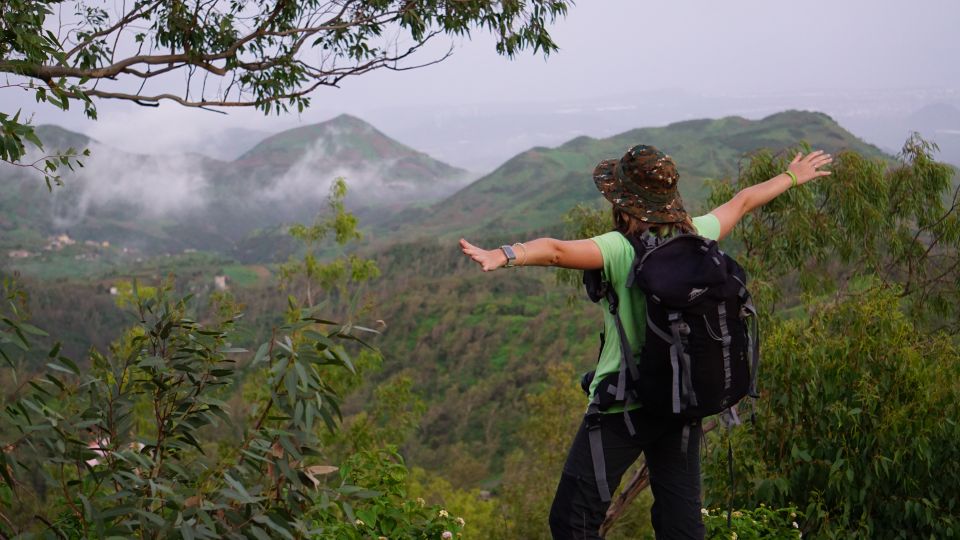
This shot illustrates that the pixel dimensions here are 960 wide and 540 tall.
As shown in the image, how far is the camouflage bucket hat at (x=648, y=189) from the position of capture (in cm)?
243

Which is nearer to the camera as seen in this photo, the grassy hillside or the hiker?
the hiker

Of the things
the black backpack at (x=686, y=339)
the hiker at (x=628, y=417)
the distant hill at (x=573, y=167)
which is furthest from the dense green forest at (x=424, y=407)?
the distant hill at (x=573, y=167)

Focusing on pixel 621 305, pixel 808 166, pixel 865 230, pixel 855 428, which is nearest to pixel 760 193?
pixel 808 166

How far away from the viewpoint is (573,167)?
13850cm

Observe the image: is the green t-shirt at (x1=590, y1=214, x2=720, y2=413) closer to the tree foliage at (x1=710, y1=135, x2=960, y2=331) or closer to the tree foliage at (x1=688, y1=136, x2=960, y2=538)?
the tree foliage at (x1=688, y1=136, x2=960, y2=538)

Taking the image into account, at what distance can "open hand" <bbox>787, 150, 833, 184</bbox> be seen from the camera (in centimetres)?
321

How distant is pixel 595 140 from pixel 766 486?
14537 centimetres

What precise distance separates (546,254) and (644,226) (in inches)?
13.5

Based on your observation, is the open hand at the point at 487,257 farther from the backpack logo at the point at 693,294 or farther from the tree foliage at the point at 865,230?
the tree foliage at the point at 865,230

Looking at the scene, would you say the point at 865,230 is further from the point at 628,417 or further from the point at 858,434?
the point at 628,417

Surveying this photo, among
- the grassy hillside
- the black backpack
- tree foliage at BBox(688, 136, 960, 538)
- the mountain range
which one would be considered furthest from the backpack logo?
the mountain range

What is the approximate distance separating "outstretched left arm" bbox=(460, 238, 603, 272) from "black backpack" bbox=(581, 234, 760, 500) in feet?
0.40

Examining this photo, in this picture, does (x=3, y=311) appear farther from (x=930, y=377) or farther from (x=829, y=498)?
(x=930, y=377)

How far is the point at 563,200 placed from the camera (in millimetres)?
113500
